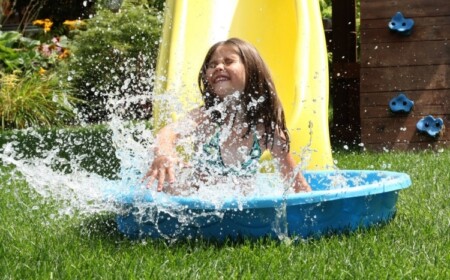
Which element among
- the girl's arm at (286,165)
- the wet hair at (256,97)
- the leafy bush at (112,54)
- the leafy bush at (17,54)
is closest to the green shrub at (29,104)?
the leafy bush at (17,54)

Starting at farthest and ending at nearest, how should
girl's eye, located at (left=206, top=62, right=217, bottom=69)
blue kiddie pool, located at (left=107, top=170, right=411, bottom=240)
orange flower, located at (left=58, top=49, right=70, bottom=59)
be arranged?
orange flower, located at (left=58, top=49, right=70, bottom=59) < girl's eye, located at (left=206, top=62, right=217, bottom=69) < blue kiddie pool, located at (left=107, top=170, right=411, bottom=240)

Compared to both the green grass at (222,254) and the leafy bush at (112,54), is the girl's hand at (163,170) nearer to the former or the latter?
the green grass at (222,254)

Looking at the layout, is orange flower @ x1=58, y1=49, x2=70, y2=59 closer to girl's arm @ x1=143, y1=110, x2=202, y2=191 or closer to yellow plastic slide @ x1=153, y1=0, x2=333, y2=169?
yellow plastic slide @ x1=153, y1=0, x2=333, y2=169

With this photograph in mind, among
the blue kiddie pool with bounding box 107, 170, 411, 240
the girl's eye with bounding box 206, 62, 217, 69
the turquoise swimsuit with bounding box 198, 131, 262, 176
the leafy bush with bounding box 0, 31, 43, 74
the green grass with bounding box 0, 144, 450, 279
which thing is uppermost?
the leafy bush with bounding box 0, 31, 43, 74

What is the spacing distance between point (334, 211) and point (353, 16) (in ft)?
15.6

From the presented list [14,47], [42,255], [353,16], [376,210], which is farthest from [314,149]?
[14,47]

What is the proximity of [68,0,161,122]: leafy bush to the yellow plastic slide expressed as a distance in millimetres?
4918

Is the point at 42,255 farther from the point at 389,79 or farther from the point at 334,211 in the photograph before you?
the point at 389,79

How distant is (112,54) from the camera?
35.4 ft

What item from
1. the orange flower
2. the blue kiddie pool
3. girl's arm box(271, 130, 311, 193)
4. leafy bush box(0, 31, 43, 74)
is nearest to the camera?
the blue kiddie pool

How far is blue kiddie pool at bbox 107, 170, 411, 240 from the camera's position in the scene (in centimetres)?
242

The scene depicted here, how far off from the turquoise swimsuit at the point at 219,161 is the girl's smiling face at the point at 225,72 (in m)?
Result: 0.17

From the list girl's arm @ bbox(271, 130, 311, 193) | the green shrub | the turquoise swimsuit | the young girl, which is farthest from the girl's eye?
the green shrub

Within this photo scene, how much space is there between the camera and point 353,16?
23.4 feet
